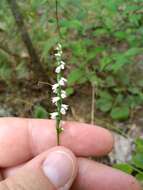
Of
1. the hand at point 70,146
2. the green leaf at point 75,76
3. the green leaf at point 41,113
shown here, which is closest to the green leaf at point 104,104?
the green leaf at point 75,76

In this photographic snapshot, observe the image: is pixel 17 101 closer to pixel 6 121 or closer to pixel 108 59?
pixel 108 59

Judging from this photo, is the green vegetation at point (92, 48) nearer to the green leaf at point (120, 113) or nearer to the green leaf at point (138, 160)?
the green leaf at point (120, 113)

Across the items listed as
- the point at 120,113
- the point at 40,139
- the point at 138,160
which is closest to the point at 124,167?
the point at 138,160

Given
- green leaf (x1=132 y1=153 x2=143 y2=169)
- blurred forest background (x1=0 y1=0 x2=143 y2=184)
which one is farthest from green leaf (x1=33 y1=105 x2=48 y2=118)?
green leaf (x1=132 y1=153 x2=143 y2=169)

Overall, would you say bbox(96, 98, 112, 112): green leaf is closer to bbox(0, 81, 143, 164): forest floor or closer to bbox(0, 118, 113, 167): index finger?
bbox(0, 81, 143, 164): forest floor

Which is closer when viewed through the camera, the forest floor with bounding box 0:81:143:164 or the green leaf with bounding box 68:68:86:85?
the forest floor with bounding box 0:81:143:164

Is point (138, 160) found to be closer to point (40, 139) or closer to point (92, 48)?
point (40, 139)
